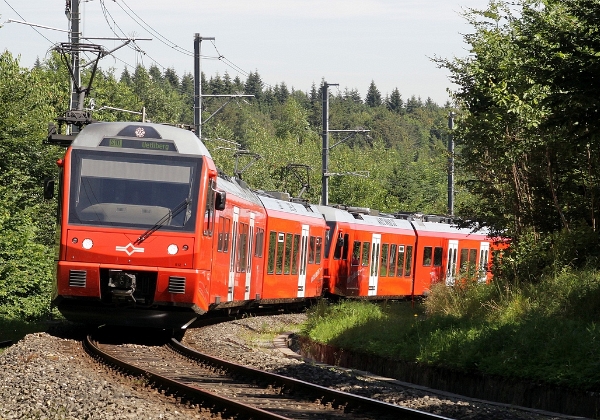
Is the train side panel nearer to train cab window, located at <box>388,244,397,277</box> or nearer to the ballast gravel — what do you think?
train cab window, located at <box>388,244,397,277</box>

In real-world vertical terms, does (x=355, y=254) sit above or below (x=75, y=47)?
below

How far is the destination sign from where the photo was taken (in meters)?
17.2

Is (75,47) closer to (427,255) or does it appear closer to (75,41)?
(75,41)

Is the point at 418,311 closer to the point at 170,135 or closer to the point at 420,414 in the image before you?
the point at 170,135

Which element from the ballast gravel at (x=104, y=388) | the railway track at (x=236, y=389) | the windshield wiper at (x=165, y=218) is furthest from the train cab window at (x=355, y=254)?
the windshield wiper at (x=165, y=218)

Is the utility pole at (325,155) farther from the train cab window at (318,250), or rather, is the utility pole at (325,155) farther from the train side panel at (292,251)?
the train cab window at (318,250)

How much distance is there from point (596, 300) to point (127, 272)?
7.18 m

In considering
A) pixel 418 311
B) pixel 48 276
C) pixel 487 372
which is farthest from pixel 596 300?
pixel 48 276

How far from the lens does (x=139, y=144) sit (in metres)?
17.3

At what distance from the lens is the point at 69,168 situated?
55.1ft

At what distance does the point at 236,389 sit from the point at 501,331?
428 cm

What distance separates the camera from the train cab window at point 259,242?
24938 millimetres

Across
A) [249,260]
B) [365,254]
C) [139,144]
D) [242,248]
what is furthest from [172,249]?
[365,254]

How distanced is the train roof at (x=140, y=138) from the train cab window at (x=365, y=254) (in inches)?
682
